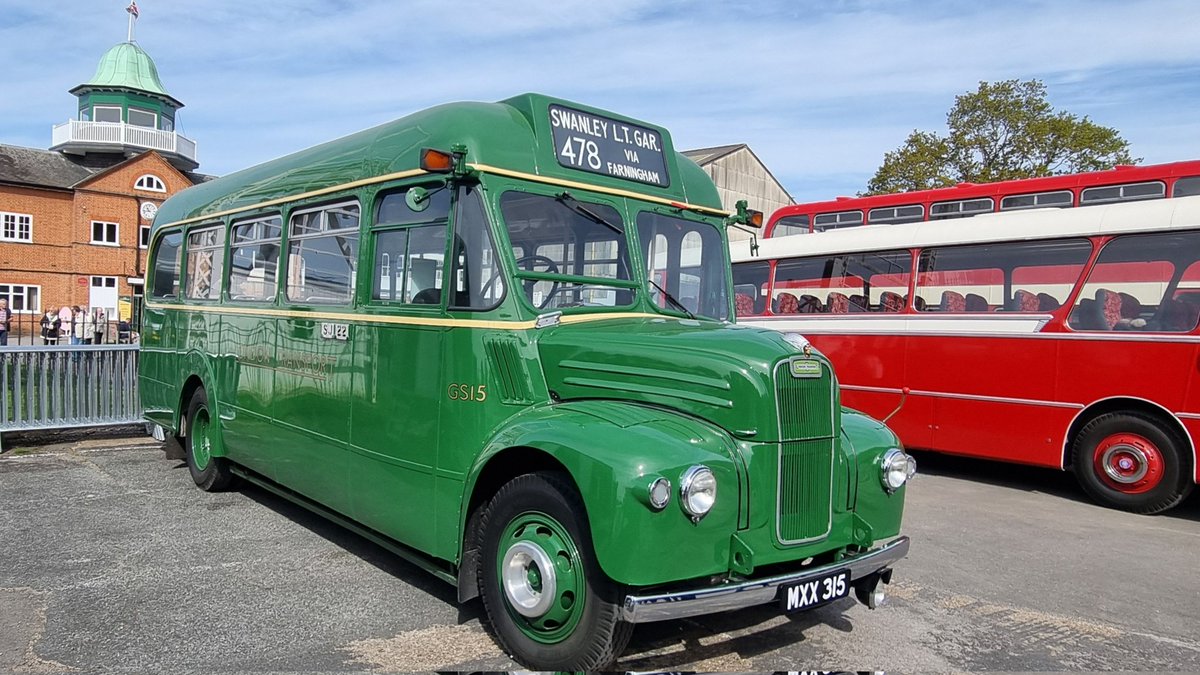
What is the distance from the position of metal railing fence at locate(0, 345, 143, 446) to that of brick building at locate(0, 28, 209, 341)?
30.6m

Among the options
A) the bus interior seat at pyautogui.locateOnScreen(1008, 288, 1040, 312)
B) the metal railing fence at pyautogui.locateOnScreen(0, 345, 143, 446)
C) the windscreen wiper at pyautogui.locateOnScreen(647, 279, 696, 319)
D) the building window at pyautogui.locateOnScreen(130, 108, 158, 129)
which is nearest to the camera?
the windscreen wiper at pyautogui.locateOnScreen(647, 279, 696, 319)

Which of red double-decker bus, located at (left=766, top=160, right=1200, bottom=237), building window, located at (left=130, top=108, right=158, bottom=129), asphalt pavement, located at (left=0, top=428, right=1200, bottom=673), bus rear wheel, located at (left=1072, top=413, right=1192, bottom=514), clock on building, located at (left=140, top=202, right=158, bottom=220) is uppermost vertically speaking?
building window, located at (left=130, top=108, right=158, bottom=129)

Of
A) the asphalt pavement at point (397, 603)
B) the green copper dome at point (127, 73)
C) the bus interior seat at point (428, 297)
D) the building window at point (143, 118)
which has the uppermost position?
the green copper dome at point (127, 73)

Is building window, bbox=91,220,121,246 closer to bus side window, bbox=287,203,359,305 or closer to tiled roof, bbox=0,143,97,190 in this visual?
tiled roof, bbox=0,143,97,190

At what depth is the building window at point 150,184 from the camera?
42781 millimetres

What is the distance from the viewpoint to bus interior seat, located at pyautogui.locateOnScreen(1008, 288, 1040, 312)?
9.78 m

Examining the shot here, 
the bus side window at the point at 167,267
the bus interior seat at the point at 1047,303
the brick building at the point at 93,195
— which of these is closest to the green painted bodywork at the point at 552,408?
the bus side window at the point at 167,267

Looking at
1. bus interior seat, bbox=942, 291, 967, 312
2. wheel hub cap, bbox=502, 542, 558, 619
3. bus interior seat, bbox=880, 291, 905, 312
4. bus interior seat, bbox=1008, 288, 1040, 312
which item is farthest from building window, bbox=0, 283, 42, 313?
wheel hub cap, bbox=502, 542, 558, 619

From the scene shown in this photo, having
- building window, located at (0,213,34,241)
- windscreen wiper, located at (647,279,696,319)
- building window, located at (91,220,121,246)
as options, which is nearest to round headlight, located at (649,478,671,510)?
windscreen wiper, located at (647,279,696,319)

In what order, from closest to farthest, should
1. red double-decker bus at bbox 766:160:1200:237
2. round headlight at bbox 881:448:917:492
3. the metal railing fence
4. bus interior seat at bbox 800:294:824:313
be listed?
round headlight at bbox 881:448:917:492 → the metal railing fence → red double-decker bus at bbox 766:160:1200:237 → bus interior seat at bbox 800:294:824:313

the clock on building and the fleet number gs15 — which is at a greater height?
the clock on building

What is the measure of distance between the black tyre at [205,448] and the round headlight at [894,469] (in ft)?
18.9

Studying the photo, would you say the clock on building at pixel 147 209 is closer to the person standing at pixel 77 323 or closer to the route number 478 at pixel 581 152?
the person standing at pixel 77 323

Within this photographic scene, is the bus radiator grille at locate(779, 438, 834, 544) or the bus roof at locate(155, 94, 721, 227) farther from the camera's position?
the bus roof at locate(155, 94, 721, 227)
